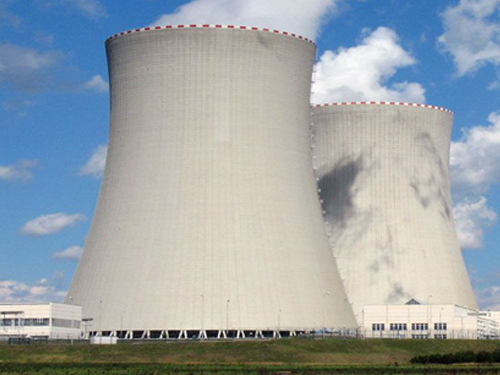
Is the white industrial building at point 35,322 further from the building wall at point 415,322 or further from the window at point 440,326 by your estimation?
the window at point 440,326

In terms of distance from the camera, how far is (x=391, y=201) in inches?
2790

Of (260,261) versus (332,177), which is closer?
(260,261)

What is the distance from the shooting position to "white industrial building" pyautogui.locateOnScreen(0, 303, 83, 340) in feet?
199

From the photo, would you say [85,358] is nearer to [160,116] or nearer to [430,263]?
[160,116]

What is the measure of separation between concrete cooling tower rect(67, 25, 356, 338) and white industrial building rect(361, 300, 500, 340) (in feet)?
35.8

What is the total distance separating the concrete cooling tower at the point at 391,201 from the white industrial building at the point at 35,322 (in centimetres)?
1722

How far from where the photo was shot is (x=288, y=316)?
57531 mm

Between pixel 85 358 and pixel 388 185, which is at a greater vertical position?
pixel 388 185

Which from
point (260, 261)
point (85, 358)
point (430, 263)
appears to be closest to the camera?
point (85, 358)

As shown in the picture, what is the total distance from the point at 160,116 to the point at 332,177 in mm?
16682

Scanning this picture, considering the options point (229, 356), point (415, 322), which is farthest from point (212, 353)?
point (415, 322)

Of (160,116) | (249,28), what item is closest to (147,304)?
(160,116)

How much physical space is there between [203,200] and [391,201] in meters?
16.8

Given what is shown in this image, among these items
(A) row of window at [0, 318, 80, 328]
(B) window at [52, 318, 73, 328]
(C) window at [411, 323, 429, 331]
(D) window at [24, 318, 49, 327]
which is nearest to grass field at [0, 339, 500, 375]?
(B) window at [52, 318, 73, 328]
